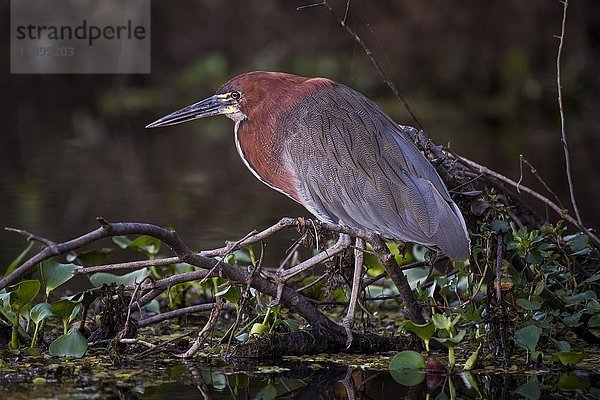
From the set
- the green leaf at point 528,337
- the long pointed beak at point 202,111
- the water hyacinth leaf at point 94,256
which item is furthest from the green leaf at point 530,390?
the water hyacinth leaf at point 94,256

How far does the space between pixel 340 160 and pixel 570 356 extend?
1.14m

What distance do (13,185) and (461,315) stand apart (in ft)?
16.8

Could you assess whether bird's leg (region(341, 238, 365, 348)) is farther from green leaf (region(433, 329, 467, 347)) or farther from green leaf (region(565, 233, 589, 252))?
green leaf (region(565, 233, 589, 252))

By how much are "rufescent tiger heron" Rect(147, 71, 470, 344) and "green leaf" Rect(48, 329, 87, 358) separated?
2.50ft

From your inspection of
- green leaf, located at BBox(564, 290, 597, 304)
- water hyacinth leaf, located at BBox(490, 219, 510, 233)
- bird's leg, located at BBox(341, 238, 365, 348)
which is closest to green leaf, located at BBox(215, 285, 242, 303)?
bird's leg, located at BBox(341, 238, 365, 348)

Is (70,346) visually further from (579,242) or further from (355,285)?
(579,242)

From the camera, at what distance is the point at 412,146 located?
4.13 m

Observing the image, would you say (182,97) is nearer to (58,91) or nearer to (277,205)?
(58,91)

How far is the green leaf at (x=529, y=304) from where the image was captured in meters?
3.78

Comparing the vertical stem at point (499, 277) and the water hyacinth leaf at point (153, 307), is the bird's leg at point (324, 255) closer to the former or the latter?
the vertical stem at point (499, 277)

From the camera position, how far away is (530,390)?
3508 mm

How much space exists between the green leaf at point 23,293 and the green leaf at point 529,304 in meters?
1.75

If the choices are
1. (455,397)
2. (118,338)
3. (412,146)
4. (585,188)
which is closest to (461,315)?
(455,397)

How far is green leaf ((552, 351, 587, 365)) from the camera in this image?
3.73m
